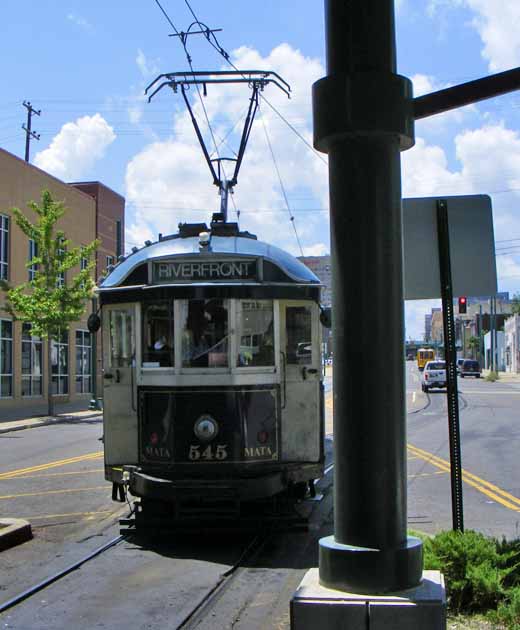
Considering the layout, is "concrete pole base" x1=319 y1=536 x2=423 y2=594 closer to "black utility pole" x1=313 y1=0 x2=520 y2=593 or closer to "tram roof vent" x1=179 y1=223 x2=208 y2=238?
"black utility pole" x1=313 y1=0 x2=520 y2=593

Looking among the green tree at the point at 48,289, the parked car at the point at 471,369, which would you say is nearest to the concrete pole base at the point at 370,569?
the green tree at the point at 48,289

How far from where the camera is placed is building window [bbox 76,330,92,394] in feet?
128

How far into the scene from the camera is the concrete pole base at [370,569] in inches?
123

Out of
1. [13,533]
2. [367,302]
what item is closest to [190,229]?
[13,533]

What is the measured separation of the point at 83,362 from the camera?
39.7m

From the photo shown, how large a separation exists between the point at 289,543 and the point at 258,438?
1186mm

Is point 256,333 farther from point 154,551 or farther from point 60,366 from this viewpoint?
point 60,366

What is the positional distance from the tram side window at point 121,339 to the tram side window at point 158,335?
23 cm

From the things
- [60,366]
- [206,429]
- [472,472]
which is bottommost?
[472,472]

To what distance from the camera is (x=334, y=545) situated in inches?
128

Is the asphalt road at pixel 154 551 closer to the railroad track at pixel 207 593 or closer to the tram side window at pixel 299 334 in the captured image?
the railroad track at pixel 207 593

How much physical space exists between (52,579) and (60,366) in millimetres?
31356

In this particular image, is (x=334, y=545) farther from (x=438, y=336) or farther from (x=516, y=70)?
(x=438, y=336)

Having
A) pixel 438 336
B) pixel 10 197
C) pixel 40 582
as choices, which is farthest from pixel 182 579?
pixel 438 336
